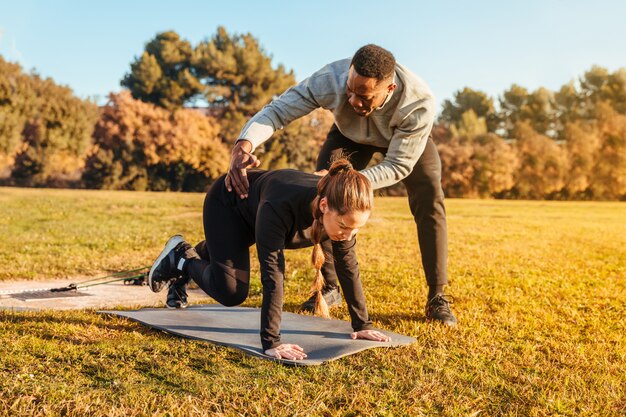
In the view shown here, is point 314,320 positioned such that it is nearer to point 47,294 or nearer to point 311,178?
point 311,178

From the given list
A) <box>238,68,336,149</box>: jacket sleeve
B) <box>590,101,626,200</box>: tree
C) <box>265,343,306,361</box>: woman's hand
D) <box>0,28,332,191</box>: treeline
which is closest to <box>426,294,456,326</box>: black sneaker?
<box>265,343,306,361</box>: woman's hand

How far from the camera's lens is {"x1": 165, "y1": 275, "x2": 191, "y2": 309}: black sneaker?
3.94 metres

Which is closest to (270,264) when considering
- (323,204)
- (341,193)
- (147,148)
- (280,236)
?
(280,236)

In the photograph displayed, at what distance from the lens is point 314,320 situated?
12.0 ft

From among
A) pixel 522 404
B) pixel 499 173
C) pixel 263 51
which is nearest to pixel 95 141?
pixel 263 51

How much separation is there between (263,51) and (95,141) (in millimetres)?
11092

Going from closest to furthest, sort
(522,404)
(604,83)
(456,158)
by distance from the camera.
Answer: (522,404) → (456,158) → (604,83)

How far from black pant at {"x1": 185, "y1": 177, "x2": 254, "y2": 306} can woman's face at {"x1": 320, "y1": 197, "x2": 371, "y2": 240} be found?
0.70 m

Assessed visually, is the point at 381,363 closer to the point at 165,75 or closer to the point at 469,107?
the point at 165,75

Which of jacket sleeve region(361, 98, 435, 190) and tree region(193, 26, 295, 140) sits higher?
tree region(193, 26, 295, 140)

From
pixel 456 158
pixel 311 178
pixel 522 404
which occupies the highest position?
pixel 456 158

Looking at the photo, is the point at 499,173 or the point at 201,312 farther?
the point at 499,173

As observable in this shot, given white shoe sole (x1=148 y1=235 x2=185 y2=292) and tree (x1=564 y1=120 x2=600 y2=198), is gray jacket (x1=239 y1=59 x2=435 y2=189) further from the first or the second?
tree (x1=564 y1=120 x2=600 y2=198)

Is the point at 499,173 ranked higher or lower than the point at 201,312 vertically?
higher
